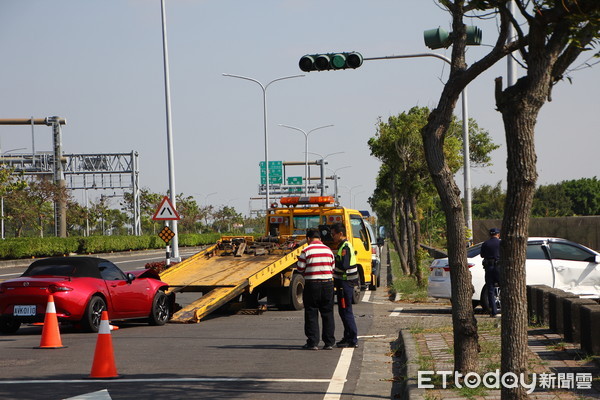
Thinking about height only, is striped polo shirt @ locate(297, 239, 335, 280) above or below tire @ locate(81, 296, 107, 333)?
above

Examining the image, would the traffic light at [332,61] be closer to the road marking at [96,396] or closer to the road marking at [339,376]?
the road marking at [339,376]

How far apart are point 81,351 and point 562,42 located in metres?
8.44

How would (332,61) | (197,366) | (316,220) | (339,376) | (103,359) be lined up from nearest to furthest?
(103,359) < (339,376) < (197,366) < (332,61) < (316,220)

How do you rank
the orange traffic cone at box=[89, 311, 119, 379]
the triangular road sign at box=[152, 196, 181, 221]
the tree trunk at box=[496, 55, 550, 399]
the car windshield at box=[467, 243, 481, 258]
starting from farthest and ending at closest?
1. the triangular road sign at box=[152, 196, 181, 221]
2. the car windshield at box=[467, 243, 481, 258]
3. the orange traffic cone at box=[89, 311, 119, 379]
4. the tree trunk at box=[496, 55, 550, 399]

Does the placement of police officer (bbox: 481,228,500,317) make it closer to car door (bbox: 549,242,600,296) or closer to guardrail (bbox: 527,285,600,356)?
car door (bbox: 549,242,600,296)

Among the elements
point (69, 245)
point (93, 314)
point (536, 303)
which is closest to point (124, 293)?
point (93, 314)

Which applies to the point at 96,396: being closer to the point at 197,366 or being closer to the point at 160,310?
the point at 197,366

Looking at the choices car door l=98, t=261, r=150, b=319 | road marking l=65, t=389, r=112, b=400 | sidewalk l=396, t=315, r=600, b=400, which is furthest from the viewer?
car door l=98, t=261, r=150, b=319

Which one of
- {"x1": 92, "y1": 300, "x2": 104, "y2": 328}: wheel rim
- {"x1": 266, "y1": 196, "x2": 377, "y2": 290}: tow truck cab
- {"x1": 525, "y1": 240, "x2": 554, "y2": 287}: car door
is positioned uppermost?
{"x1": 266, "y1": 196, "x2": 377, "y2": 290}: tow truck cab

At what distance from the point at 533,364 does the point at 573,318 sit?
Result: 1823mm

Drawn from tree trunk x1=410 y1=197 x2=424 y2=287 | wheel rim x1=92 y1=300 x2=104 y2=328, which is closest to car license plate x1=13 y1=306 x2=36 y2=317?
wheel rim x1=92 y1=300 x2=104 y2=328

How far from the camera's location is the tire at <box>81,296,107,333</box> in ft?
50.2

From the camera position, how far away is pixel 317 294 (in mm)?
13000

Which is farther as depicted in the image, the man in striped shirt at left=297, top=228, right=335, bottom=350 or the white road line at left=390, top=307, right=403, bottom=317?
the white road line at left=390, top=307, right=403, bottom=317
